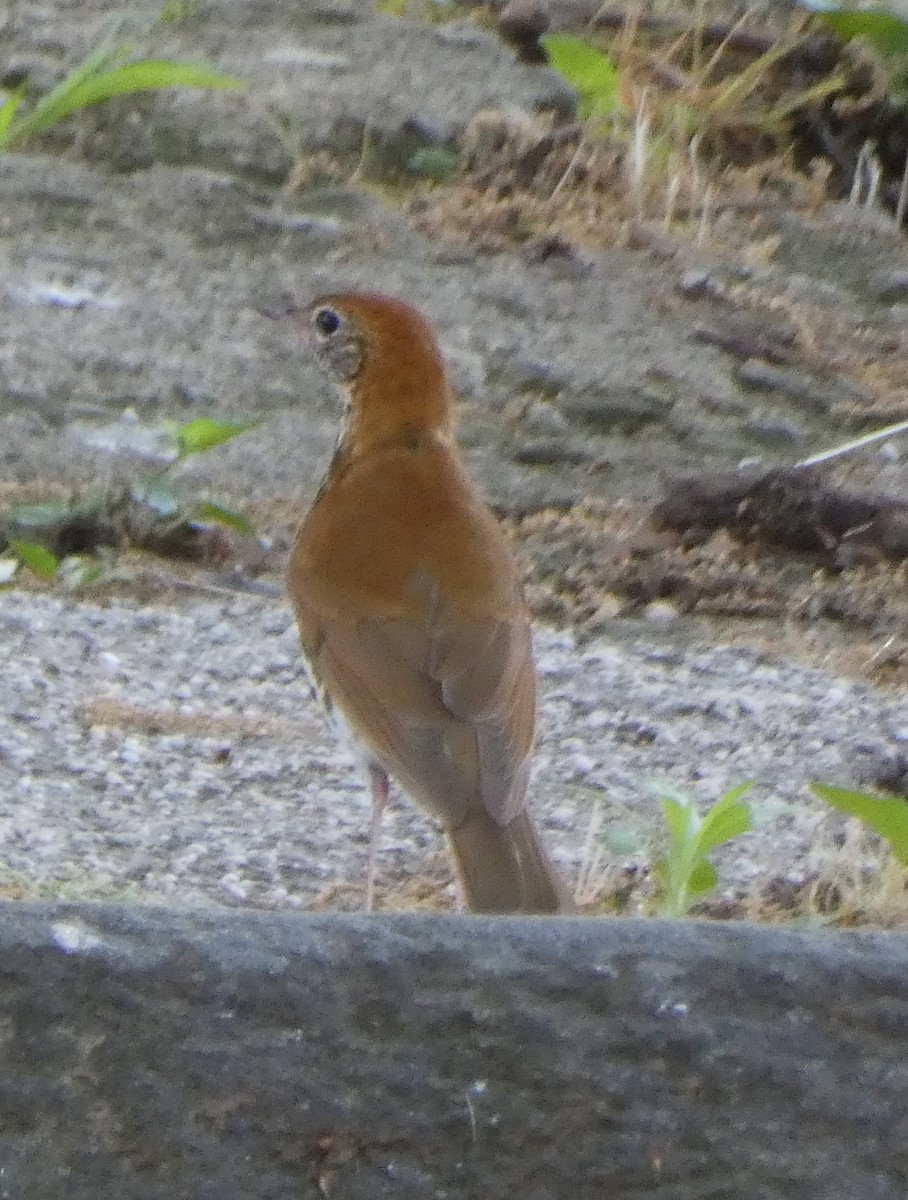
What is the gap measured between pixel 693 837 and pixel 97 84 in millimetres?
4831

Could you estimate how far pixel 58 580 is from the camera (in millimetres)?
6062

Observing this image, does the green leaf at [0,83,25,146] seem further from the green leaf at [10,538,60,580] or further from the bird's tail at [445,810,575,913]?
the bird's tail at [445,810,575,913]

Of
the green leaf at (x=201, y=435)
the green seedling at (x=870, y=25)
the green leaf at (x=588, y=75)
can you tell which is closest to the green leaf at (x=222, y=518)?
the green leaf at (x=201, y=435)

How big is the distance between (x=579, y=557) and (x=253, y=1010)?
375 centimetres

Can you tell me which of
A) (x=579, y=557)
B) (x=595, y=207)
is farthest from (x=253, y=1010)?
(x=595, y=207)

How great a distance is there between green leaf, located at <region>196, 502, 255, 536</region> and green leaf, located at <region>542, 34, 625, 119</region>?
330 cm

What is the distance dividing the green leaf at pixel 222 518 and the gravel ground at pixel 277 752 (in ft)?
0.97

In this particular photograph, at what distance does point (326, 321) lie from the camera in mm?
5242

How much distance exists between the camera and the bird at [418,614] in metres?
4.14

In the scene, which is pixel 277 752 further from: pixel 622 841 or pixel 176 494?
pixel 176 494

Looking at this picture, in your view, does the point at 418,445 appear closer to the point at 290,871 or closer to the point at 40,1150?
the point at 290,871

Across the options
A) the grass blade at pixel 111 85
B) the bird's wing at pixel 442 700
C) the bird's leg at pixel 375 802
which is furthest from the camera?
the grass blade at pixel 111 85

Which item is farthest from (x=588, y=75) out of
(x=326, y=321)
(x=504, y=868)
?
(x=504, y=868)

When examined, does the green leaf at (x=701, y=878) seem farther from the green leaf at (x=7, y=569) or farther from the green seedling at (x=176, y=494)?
the green leaf at (x=7, y=569)
